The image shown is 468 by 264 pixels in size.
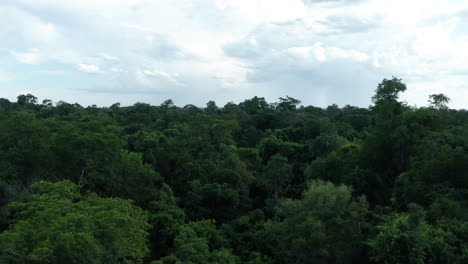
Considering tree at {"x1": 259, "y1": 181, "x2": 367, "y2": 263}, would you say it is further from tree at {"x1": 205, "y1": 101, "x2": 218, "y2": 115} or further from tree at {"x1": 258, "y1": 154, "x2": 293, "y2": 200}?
tree at {"x1": 205, "y1": 101, "x2": 218, "y2": 115}

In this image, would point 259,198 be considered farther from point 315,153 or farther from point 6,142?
point 6,142

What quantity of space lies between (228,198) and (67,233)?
12.3 m

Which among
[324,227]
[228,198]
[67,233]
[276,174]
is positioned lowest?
[228,198]

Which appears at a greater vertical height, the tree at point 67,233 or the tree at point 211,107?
the tree at point 211,107

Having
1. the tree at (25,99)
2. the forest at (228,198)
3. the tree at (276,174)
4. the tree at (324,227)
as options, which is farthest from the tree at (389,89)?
the tree at (25,99)

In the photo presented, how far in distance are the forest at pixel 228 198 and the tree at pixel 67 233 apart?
41mm

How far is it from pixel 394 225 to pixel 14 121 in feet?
58.8

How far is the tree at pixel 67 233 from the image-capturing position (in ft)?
32.8

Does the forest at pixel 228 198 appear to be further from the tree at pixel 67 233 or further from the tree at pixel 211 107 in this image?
the tree at pixel 211 107

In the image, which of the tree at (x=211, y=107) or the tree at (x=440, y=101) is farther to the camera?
the tree at (x=211, y=107)

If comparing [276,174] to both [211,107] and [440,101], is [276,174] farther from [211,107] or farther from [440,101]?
[211,107]

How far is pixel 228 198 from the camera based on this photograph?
21625 mm

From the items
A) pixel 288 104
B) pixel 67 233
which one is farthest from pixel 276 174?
pixel 288 104

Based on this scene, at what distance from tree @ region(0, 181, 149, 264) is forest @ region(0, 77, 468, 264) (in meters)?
0.04
